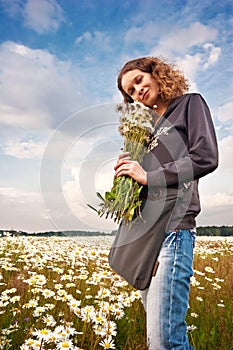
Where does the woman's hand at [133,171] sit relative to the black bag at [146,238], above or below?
above

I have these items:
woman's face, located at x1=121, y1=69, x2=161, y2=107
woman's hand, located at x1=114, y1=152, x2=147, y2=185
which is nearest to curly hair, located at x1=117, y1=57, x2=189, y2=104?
woman's face, located at x1=121, y1=69, x2=161, y2=107

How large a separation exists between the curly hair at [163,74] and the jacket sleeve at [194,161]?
486 mm

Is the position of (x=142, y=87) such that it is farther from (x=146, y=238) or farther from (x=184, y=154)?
(x=146, y=238)

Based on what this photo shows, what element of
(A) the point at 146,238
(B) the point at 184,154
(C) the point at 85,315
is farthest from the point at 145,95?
(C) the point at 85,315

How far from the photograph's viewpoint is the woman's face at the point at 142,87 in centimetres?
252

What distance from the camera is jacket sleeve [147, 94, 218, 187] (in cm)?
200

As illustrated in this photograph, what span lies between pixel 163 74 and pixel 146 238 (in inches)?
45.9

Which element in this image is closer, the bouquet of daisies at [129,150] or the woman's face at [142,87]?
the bouquet of daisies at [129,150]

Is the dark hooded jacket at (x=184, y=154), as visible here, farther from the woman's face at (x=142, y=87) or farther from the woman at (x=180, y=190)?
the woman's face at (x=142, y=87)

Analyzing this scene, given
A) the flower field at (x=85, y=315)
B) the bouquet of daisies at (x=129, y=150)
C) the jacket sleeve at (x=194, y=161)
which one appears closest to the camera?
the jacket sleeve at (x=194, y=161)

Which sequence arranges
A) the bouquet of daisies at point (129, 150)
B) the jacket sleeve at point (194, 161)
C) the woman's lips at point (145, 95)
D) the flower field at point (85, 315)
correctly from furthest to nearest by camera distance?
the flower field at point (85, 315)
the woman's lips at point (145, 95)
the bouquet of daisies at point (129, 150)
the jacket sleeve at point (194, 161)

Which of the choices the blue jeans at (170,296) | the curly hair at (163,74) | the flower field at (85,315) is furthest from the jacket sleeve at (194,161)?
the flower field at (85,315)

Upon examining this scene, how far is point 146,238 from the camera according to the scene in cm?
212

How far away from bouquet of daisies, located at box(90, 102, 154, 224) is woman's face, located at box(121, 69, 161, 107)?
0.13 metres
